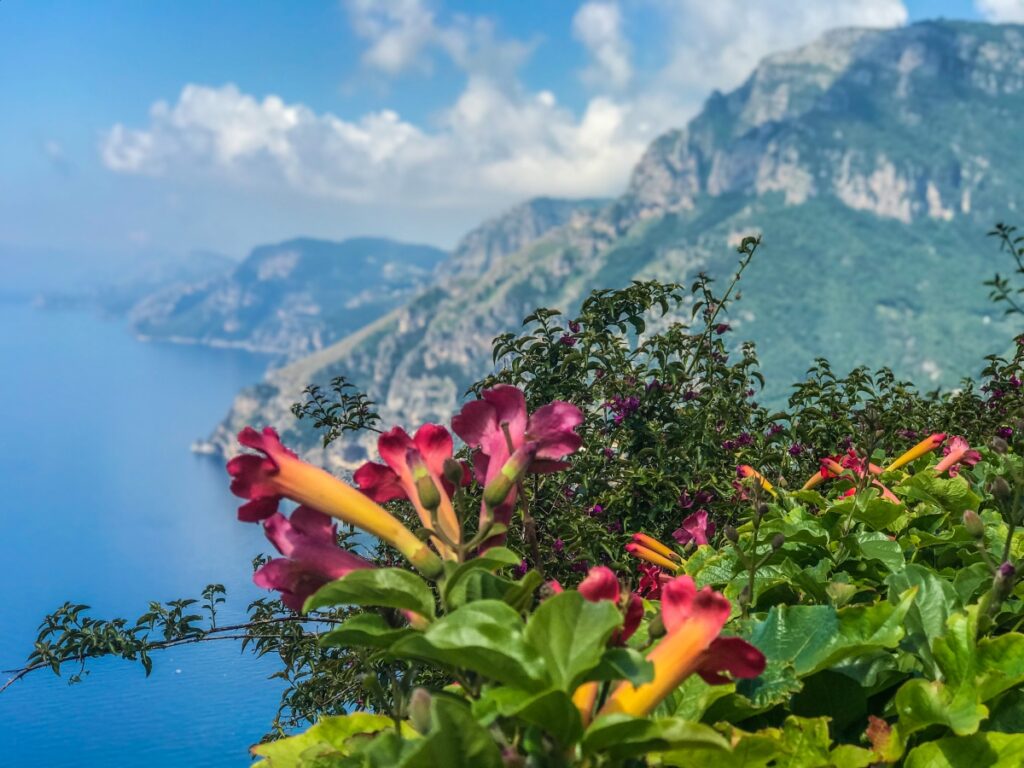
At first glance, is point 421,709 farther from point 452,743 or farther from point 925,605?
point 925,605

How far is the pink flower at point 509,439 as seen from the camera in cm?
150

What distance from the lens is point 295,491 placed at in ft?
4.62

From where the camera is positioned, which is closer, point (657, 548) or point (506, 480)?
point (506, 480)

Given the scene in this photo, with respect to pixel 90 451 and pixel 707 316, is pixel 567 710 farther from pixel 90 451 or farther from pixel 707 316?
pixel 90 451

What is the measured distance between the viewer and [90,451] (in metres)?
166

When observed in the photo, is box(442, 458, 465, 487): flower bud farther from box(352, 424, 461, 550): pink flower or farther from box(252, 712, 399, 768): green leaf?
box(252, 712, 399, 768): green leaf

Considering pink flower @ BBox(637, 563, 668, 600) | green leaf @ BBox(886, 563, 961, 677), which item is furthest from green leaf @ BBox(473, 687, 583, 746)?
pink flower @ BBox(637, 563, 668, 600)

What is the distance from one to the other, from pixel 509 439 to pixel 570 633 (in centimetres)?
52

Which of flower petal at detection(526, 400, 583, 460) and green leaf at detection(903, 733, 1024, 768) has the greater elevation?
flower petal at detection(526, 400, 583, 460)

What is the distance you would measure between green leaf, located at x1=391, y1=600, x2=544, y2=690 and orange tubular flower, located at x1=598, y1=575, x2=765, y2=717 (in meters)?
0.15

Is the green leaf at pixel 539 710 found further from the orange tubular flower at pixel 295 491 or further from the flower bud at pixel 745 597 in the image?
the flower bud at pixel 745 597

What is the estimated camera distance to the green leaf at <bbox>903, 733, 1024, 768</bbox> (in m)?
1.31

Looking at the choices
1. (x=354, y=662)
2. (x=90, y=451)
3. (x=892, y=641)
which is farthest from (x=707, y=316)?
(x=90, y=451)

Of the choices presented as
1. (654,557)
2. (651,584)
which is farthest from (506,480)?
(654,557)
